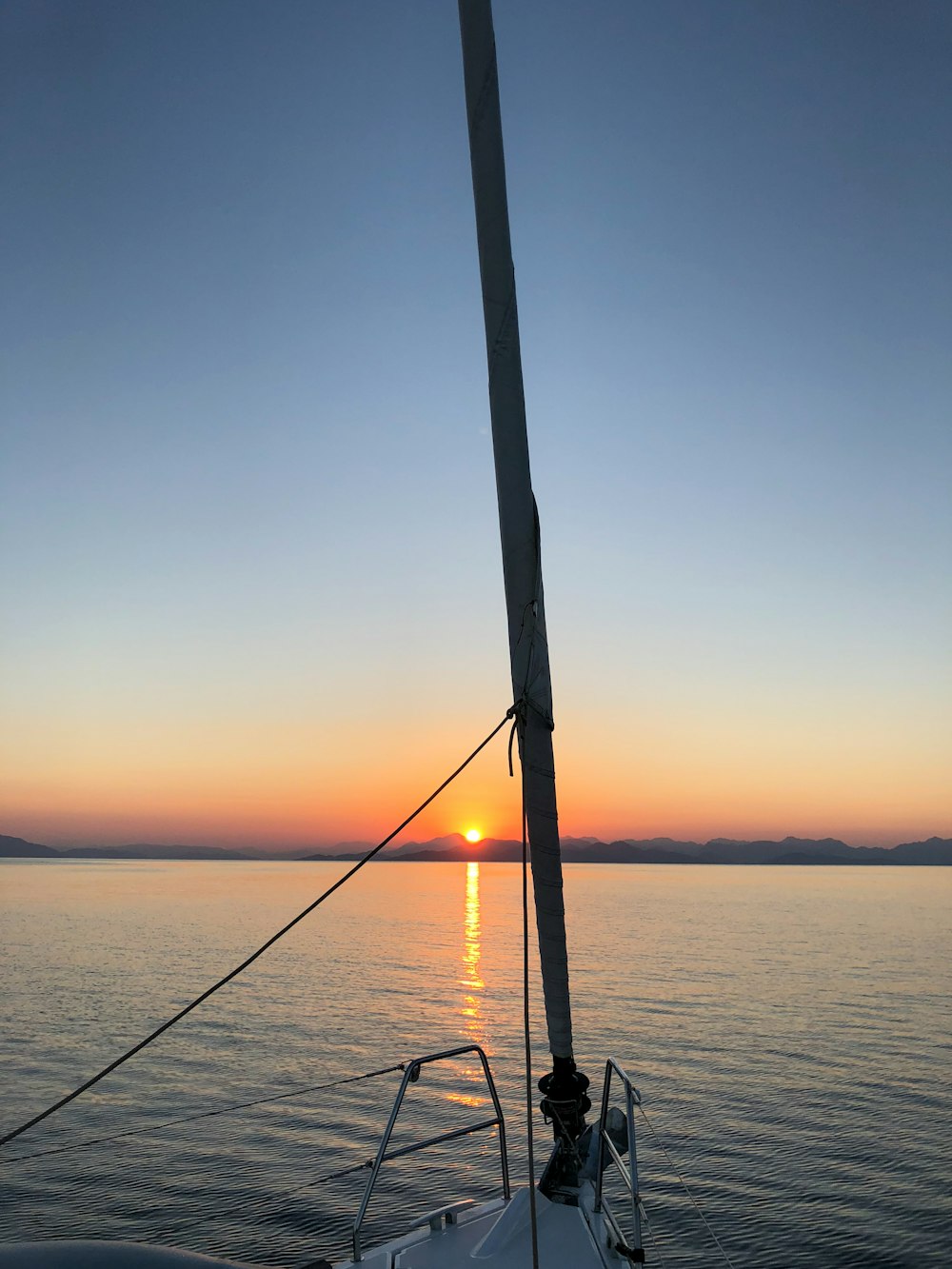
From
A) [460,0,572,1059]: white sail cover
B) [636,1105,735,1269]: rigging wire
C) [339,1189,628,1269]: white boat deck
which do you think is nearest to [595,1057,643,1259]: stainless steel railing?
[339,1189,628,1269]: white boat deck

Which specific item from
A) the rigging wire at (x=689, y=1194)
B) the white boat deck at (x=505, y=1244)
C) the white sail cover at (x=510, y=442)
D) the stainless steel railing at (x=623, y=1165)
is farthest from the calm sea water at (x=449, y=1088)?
the white sail cover at (x=510, y=442)

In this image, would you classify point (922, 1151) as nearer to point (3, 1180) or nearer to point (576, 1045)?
point (576, 1045)

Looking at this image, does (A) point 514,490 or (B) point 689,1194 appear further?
(B) point 689,1194

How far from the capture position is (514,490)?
657 centimetres

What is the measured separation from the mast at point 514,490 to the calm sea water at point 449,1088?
868 centimetres

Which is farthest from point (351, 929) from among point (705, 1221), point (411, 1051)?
point (705, 1221)

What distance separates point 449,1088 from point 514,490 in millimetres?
20762

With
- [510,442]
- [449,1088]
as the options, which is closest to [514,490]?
[510,442]

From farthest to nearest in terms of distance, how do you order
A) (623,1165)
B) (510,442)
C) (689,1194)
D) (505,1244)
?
(689,1194) → (505,1244) → (623,1165) → (510,442)

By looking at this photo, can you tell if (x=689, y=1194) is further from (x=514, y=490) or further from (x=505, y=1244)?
(x=514, y=490)

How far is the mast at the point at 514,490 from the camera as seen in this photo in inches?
248

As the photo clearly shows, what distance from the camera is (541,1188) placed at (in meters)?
8.08

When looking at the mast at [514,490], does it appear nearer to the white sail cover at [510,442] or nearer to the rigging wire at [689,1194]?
the white sail cover at [510,442]

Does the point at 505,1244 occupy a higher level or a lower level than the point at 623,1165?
lower
